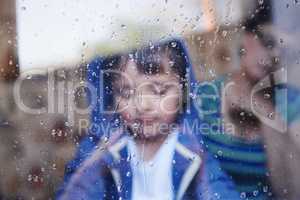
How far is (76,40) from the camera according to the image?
209cm

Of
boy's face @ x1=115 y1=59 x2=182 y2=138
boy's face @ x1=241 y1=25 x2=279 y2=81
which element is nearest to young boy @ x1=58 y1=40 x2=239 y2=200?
boy's face @ x1=115 y1=59 x2=182 y2=138

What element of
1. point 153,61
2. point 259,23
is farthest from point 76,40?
point 259,23

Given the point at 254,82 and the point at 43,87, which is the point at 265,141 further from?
the point at 43,87

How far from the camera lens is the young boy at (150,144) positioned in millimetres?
2104

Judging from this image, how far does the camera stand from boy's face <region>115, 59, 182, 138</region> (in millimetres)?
2105

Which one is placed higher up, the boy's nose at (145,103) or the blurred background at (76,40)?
the blurred background at (76,40)

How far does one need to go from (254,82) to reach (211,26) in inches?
7.5

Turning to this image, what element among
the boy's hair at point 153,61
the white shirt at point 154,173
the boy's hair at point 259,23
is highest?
the boy's hair at point 259,23

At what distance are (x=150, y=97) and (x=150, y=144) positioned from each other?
127mm

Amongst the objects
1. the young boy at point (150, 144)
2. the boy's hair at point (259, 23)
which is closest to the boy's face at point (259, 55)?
the boy's hair at point (259, 23)

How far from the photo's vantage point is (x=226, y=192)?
2.12 m

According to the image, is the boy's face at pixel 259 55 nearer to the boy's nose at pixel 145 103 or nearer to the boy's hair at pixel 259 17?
the boy's hair at pixel 259 17

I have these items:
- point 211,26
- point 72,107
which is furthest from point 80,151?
point 211,26

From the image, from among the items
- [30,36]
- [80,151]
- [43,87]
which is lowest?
[80,151]
